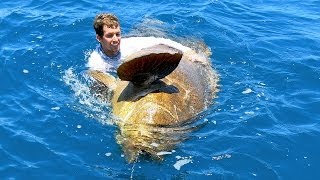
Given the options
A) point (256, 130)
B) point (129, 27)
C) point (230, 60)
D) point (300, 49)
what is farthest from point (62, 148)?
point (300, 49)

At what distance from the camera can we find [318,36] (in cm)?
1150

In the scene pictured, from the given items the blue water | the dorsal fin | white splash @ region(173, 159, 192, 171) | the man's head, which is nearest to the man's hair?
the man's head

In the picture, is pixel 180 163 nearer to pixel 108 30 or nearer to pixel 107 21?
pixel 108 30

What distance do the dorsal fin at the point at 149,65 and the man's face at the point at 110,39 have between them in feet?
5.01

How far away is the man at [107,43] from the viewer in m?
8.48

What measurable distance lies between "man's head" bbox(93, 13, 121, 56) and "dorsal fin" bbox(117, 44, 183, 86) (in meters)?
1.53

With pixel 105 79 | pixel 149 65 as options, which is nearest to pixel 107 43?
pixel 105 79

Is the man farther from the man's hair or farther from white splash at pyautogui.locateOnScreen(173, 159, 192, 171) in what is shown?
white splash at pyautogui.locateOnScreen(173, 159, 192, 171)

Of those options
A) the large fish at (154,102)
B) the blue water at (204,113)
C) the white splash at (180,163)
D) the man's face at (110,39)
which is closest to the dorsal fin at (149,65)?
the large fish at (154,102)

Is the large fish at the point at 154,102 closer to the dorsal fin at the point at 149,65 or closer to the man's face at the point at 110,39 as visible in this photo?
the dorsal fin at the point at 149,65

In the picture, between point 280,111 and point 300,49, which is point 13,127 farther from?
point 300,49

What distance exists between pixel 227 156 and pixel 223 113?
111 cm

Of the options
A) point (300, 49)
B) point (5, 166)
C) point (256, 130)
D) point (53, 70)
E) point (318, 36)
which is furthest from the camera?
point (318, 36)

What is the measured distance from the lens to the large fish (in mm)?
6719
